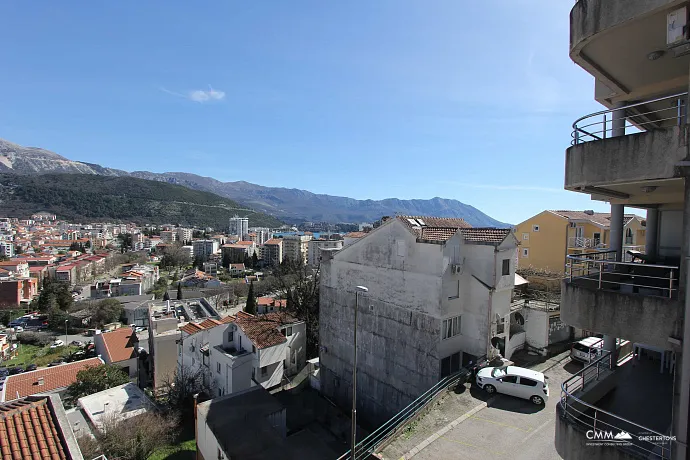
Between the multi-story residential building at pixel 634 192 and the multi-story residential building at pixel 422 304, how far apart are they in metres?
Result: 8.59

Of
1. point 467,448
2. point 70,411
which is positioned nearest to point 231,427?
point 467,448

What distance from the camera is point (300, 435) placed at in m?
19.0

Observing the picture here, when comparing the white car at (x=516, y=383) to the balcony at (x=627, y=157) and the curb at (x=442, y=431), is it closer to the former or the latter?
the curb at (x=442, y=431)

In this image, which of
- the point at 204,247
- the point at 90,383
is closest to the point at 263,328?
the point at 90,383

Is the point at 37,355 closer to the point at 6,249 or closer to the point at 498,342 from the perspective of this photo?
the point at 498,342

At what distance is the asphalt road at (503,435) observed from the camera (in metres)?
9.98

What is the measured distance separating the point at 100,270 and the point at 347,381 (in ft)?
366

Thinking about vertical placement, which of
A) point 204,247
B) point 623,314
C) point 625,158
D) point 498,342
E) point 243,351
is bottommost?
point 204,247

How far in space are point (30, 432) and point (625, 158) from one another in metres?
12.9

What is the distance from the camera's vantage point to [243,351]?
2483cm

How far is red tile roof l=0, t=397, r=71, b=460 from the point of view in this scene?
730 centimetres

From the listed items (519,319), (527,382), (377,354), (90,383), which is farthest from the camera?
(90,383)

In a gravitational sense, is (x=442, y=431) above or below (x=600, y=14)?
below

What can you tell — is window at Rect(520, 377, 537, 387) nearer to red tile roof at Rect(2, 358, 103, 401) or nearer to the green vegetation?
the green vegetation
